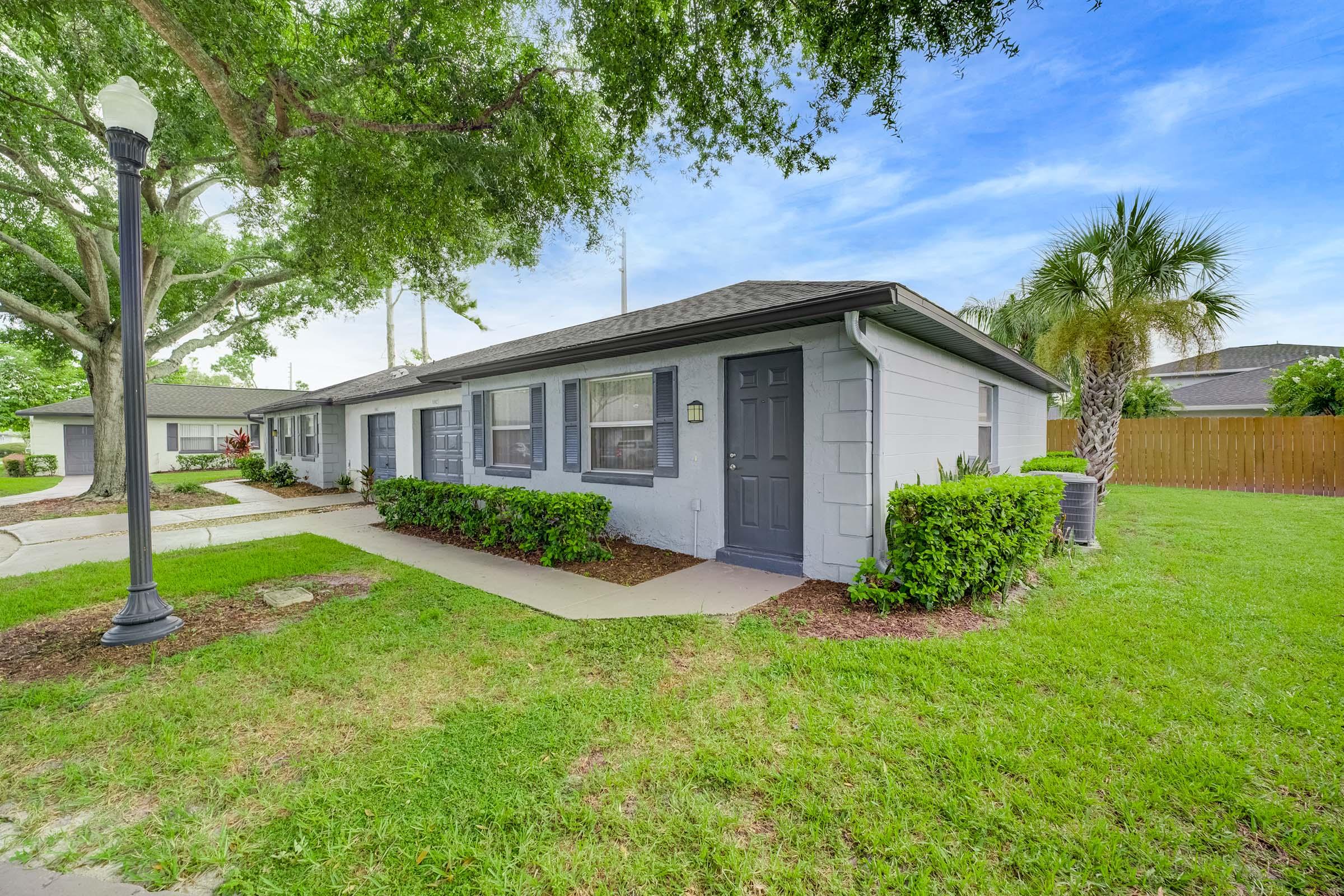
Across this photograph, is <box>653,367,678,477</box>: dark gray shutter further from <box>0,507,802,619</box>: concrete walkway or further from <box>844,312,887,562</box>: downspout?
<box>844,312,887,562</box>: downspout

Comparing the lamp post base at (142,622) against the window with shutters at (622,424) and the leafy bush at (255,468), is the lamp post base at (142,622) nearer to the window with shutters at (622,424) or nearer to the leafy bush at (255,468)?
the window with shutters at (622,424)

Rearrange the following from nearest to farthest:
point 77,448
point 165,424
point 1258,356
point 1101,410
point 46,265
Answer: point 1101,410 → point 46,265 → point 77,448 → point 165,424 → point 1258,356

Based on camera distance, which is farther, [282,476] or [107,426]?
[282,476]

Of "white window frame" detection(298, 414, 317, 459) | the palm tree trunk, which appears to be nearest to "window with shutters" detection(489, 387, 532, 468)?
the palm tree trunk

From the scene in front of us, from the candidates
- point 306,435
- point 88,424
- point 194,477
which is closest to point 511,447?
point 306,435

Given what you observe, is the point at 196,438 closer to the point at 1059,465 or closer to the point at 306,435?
the point at 306,435

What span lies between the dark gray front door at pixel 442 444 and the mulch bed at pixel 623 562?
13.1 feet

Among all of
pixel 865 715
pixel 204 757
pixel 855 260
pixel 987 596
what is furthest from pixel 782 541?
pixel 855 260

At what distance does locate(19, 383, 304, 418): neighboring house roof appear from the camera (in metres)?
20.6

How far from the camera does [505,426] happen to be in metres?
8.83

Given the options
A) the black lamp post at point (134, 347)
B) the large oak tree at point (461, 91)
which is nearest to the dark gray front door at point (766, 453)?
the large oak tree at point (461, 91)

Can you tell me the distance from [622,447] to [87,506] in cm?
1266

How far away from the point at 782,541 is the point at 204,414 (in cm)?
2822

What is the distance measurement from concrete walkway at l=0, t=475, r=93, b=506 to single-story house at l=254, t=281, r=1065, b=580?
38.4 ft
